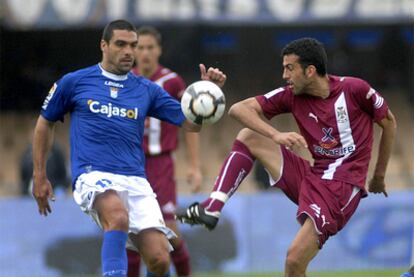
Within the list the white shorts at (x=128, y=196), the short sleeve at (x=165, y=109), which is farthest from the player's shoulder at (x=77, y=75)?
the white shorts at (x=128, y=196)

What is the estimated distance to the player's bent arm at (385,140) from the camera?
9438 millimetres

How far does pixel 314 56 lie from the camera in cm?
928

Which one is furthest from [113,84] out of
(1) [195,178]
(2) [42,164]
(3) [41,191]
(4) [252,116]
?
(1) [195,178]

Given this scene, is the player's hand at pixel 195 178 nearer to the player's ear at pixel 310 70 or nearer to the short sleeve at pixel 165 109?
the short sleeve at pixel 165 109

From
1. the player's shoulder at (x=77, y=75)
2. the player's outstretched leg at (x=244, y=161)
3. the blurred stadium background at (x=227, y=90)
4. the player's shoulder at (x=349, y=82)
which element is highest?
the player's shoulder at (x=349, y=82)

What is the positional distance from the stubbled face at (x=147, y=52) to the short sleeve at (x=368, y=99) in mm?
3221

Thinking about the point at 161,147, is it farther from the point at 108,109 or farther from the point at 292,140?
the point at 292,140

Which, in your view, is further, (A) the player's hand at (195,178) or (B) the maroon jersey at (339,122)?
(A) the player's hand at (195,178)

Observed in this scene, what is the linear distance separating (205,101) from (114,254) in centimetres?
142

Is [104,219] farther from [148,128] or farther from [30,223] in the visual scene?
[30,223]

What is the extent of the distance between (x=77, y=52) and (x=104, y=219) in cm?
1408

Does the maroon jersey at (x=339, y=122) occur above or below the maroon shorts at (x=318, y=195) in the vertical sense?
above

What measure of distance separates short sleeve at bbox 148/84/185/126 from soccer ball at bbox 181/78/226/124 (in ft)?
1.74

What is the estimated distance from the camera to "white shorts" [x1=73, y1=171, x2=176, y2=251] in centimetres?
930
